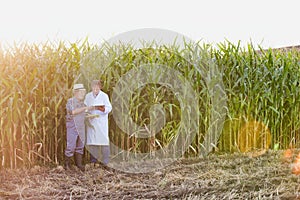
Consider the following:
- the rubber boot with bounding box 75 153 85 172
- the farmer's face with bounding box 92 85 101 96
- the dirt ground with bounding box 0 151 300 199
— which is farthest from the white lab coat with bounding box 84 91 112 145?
the dirt ground with bounding box 0 151 300 199

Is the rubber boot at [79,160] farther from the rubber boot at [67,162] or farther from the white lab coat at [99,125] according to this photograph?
the white lab coat at [99,125]

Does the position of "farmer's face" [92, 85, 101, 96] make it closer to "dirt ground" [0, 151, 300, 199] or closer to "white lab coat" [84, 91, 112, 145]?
"white lab coat" [84, 91, 112, 145]

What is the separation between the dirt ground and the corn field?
0.56 m

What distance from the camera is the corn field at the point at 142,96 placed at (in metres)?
6.47

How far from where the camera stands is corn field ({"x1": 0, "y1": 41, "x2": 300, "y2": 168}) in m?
6.47

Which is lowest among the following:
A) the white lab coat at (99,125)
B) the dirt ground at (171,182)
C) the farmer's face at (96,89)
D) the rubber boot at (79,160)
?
the dirt ground at (171,182)

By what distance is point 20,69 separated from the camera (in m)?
6.55

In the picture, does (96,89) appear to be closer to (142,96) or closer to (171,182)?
(142,96)

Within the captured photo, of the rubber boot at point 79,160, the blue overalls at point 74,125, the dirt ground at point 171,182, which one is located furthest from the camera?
the rubber boot at point 79,160

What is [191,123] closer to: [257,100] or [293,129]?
[257,100]

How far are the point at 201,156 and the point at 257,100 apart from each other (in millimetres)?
1371

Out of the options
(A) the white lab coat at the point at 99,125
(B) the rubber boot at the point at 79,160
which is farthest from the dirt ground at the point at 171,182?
(A) the white lab coat at the point at 99,125

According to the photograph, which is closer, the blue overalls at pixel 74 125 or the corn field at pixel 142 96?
the blue overalls at pixel 74 125

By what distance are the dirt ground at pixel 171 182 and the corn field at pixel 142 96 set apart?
1.85 ft
